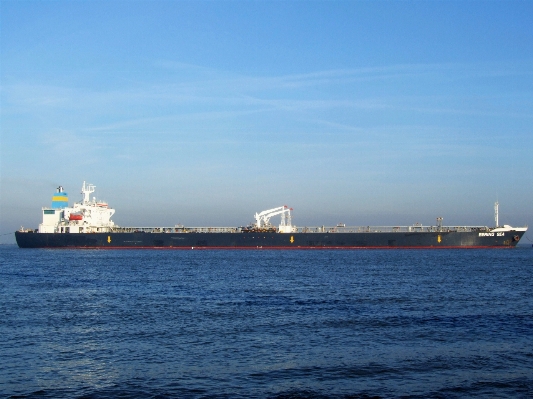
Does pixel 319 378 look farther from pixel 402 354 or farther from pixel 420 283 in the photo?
pixel 420 283

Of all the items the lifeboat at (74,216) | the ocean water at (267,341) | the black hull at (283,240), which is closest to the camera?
the ocean water at (267,341)

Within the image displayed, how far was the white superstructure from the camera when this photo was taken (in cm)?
7662

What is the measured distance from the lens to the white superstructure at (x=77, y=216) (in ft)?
251

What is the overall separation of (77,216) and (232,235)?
72.6ft

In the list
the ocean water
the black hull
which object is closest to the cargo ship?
the black hull

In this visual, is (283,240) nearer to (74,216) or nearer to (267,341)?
(74,216)

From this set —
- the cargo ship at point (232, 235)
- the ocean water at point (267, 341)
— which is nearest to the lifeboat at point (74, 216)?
the cargo ship at point (232, 235)

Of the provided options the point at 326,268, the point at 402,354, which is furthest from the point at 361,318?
the point at 326,268

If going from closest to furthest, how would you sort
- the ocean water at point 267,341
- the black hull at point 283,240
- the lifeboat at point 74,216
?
the ocean water at point 267,341 → the black hull at point 283,240 → the lifeboat at point 74,216

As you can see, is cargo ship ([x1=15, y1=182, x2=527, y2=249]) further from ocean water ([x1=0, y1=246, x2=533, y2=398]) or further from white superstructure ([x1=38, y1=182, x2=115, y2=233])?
ocean water ([x1=0, y1=246, x2=533, y2=398])

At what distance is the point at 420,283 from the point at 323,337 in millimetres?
16422

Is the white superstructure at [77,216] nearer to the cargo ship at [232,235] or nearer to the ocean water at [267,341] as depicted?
the cargo ship at [232,235]

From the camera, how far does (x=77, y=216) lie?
76.6 m

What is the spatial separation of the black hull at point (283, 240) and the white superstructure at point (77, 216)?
2097 millimetres
